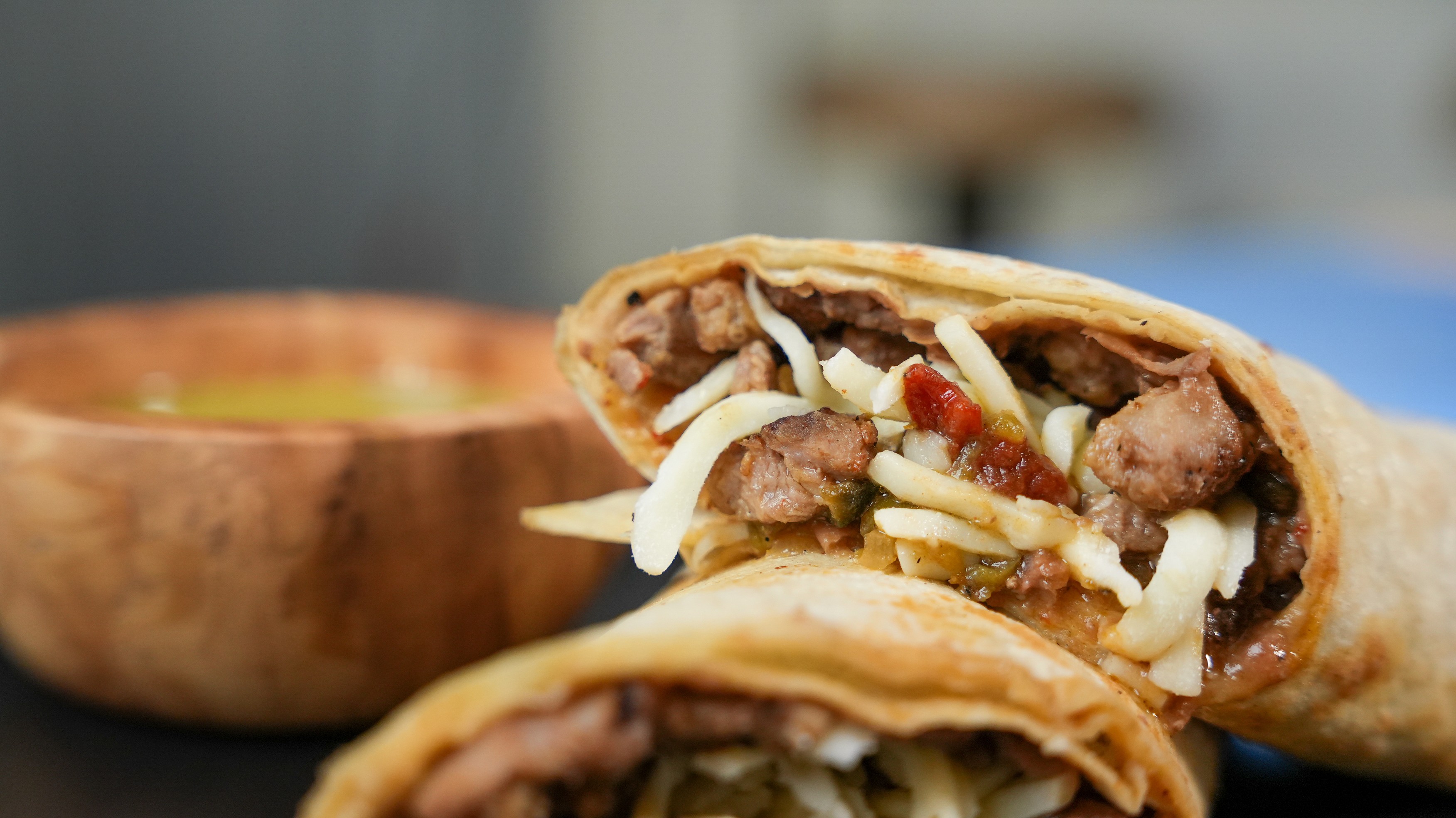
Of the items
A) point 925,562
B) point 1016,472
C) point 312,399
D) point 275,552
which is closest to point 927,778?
point 925,562

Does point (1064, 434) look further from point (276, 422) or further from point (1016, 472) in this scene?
point (276, 422)

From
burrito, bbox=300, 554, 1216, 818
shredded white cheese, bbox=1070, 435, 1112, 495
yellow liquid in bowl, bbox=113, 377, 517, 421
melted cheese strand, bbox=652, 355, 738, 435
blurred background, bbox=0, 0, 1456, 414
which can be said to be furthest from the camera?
blurred background, bbox=0, 0, 1456, 414

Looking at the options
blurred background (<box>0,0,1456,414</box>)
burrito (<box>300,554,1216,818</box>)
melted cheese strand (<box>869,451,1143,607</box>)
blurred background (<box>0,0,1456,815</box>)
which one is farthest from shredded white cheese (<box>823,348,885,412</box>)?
blurred background (<box>0,0,1456,414</box>)

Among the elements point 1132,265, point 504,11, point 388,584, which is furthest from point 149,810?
point 504,11

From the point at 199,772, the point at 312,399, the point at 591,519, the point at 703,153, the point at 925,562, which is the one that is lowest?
the point at 703,153

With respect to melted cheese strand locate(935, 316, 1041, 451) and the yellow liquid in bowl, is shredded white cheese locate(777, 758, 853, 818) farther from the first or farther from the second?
the yellow liquid in bowl

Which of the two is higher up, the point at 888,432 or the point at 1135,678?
the point at 888,432
